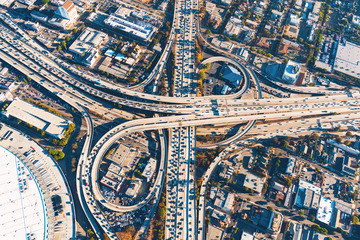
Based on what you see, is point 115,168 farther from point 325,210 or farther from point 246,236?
point 325,210

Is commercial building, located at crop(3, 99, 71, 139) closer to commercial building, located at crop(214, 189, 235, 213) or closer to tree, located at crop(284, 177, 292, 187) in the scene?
commercial building, located at crop(214, 189, 235, 213)

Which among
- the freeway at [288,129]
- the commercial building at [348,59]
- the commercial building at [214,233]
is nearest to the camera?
the commercial building at [214,233]

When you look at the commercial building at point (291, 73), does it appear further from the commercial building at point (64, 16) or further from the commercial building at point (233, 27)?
the commercial building at point (64, 16)

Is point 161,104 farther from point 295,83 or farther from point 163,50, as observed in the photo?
point 295,83

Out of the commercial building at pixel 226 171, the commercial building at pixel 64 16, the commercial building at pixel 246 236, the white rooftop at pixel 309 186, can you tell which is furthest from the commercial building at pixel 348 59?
the commercial building at pixel 64 16

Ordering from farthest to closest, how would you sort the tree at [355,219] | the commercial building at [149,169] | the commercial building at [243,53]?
the commercial building at [243,53] → the commercial building at [149,169] → the tree at [355,219]

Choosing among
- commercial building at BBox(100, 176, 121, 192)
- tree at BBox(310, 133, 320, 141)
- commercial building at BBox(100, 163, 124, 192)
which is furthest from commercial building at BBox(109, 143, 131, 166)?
tree at BBox(310, 133, 320, 141)
